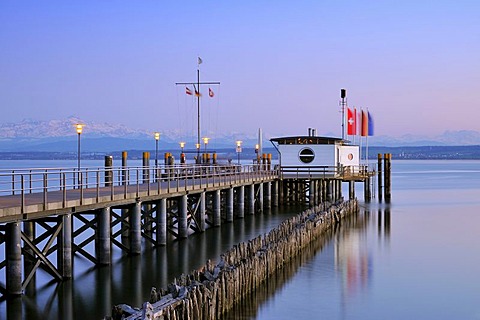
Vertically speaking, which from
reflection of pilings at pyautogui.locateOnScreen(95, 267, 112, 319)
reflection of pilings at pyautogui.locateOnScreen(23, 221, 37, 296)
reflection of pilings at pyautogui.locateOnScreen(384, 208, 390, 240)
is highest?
reflection of pilings at pyautogui.locateOnScreen(23, 221, 37, 296)

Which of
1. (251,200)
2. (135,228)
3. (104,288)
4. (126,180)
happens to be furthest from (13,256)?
(251,200)

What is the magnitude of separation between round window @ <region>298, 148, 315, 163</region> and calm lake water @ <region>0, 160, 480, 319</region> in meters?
11.4

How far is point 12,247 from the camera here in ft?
68.9

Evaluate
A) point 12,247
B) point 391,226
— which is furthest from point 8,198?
point 391,226

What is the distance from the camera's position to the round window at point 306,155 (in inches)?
2114

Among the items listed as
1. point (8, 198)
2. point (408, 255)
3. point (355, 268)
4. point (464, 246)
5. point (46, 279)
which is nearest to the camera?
point (46, 279)

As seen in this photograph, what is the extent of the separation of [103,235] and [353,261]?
33.6 ft

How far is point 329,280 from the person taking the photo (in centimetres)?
2708

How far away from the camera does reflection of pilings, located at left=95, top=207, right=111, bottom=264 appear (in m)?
26.4

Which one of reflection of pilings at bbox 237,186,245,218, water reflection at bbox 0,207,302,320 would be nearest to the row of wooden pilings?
water reflection at bbox 0,207,302,320

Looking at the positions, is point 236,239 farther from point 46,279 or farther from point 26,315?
point 26,315

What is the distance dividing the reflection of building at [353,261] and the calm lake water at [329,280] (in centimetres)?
4

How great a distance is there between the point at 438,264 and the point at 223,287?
47.3 feet

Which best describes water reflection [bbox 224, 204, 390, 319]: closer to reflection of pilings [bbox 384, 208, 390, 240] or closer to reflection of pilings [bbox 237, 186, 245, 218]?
reflection of pilings [bbox 384, 208, 390, 240]
